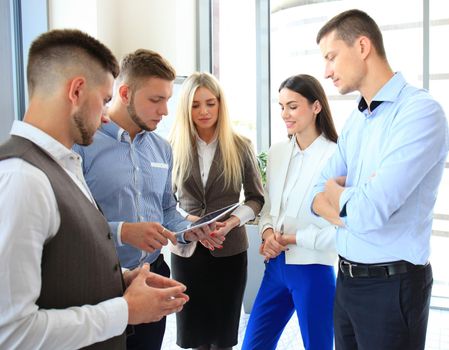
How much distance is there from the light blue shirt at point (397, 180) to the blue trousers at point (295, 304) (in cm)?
49

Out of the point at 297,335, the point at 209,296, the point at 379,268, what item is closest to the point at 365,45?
the point at 379,268

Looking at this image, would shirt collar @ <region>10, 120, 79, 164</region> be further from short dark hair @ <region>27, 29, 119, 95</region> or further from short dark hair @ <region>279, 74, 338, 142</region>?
short dark hair @ <region>279, 74, 338, 142</region>

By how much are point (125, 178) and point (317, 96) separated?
1.08 m

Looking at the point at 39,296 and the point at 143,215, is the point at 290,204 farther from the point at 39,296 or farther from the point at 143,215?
the point at 39,296

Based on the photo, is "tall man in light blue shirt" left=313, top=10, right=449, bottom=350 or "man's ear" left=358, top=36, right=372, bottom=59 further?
"man's ear" left=358, top=36, right=372, bottom=59

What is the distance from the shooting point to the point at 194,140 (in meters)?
2.45

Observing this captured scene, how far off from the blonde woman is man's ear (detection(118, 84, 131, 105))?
0.60m

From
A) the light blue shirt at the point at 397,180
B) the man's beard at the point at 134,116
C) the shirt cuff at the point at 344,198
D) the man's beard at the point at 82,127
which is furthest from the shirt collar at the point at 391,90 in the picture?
the man's beard at the point at 82,127

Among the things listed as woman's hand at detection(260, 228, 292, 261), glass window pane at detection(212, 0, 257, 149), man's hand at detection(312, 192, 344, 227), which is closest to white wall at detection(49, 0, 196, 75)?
glass window pane at detection(212, 0, 257, 149)

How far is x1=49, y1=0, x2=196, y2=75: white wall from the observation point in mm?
3373

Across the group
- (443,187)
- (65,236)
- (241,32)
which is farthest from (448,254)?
(65,236)

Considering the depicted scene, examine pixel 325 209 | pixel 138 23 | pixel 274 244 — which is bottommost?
pixel 274 244

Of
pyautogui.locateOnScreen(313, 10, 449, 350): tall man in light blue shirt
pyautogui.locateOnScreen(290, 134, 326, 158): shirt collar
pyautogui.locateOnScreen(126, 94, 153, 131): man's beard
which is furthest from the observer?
pyautogui.locateOnScreen(290, 134, 326, 158): shirt collar

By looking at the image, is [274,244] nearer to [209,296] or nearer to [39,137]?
[209,296]
